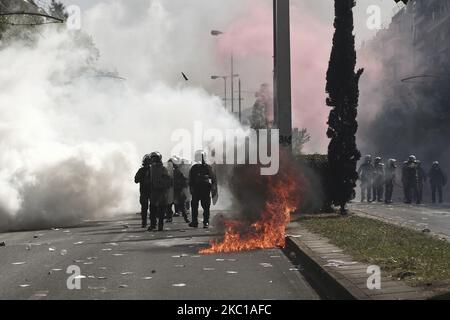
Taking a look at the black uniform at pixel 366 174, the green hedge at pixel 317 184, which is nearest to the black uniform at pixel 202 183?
the green hedge at pixel 317 184

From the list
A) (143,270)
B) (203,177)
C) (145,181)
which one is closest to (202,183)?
(203,177)

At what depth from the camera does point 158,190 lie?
17109mm

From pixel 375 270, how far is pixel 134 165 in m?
17.6

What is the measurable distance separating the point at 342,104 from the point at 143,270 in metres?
11.8

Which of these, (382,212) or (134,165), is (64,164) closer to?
(134,165)

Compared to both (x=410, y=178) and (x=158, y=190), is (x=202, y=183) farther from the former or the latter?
(x=410, y=178)

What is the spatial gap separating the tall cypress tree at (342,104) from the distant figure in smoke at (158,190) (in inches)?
198

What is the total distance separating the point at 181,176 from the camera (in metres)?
19.9

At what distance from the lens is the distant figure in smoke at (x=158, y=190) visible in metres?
17.0

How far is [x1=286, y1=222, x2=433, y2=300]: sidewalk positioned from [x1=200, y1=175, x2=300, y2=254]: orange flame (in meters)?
0.65

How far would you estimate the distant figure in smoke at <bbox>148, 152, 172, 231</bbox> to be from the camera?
55.7 ft

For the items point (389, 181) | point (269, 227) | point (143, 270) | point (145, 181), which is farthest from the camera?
point (389, 181)
